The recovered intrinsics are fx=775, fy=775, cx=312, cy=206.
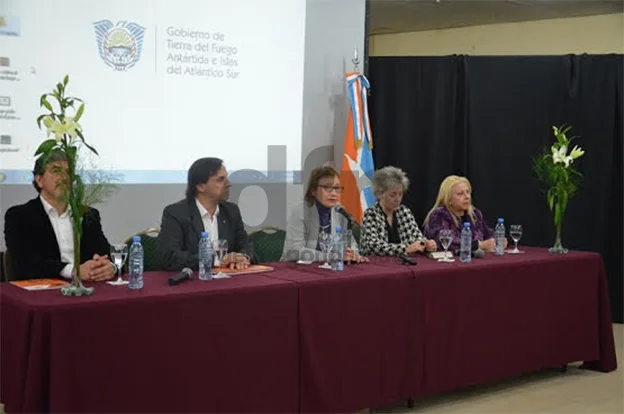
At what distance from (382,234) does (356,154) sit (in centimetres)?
154

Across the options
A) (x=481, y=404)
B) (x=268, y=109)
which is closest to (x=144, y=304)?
(x=481, y=404)

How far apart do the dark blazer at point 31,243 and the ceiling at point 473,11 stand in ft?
13.6

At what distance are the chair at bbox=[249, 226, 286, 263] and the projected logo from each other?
1210 mm

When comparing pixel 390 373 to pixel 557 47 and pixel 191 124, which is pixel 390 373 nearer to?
pixel 191 124

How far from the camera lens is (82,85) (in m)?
4.16

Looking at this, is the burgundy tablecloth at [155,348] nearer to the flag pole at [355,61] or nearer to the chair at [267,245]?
the chair at [267,245]

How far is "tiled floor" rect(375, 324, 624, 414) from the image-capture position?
3.58 m

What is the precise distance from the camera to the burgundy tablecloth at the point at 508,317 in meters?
3.42

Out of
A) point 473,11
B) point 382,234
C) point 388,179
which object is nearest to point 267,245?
point 382,234

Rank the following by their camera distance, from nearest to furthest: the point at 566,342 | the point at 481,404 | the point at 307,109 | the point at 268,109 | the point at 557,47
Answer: the point at 481,404 → the point at 566,342 → the point at 268,109 → the point at 307,109 → the point at 557,47

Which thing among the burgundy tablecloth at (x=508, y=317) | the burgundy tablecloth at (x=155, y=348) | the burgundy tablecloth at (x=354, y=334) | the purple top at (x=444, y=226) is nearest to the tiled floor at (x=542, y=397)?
the burgundy tablecloth at (x=508, y=317)

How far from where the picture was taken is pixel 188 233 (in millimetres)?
3354

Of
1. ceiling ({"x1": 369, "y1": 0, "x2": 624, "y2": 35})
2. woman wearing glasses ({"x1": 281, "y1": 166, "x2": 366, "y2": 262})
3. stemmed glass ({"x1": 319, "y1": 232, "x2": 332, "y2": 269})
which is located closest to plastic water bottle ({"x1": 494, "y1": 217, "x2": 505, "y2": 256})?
woman wearing glasses ({"x1": 281, "y1": 166, "x2": 366, "y2": 262})

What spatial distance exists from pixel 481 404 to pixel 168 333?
5.56 ft
